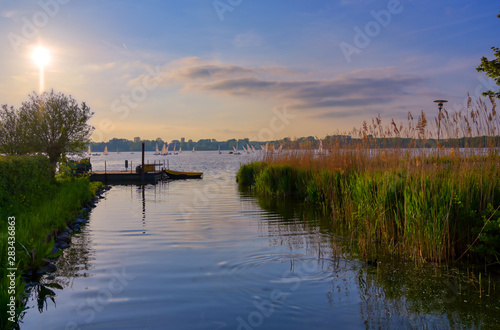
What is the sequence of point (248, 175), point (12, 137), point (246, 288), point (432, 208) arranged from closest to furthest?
point (246, 288)
point (432, 208)
point (12, 137)
point (248, 175)

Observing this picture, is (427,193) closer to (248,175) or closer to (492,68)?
(492,68)

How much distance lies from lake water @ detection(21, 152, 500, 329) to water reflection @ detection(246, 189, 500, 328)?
2cm

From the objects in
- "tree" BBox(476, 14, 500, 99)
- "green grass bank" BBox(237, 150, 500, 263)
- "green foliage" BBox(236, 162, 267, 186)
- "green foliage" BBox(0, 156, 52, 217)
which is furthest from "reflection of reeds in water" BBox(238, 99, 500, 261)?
"green foliage" BBox(236, 162, 267, 186)

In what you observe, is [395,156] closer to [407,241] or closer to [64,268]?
[407,241]

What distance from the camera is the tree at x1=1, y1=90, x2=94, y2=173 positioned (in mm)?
20719

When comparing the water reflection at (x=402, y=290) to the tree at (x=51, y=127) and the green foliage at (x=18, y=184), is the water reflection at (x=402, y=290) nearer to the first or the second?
the green foliage at (x=18, y=184)

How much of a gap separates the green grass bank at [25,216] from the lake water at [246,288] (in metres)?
0.53

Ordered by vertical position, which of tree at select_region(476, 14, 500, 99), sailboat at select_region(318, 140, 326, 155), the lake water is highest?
tree at select_region(476, 14, 500, 99)

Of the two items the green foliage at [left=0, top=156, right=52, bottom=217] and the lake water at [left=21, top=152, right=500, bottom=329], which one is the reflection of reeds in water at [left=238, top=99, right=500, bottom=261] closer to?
the lake water at [left=21, top=152, right=500, bottom=329]

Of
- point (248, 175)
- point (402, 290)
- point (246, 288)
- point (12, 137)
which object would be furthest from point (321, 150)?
point (12, 137)

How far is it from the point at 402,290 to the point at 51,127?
69.6 feet

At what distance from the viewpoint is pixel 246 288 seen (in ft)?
19.6

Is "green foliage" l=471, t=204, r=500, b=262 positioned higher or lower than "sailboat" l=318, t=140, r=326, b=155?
lower

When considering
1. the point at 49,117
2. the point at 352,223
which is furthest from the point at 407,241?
the point at 49,117
